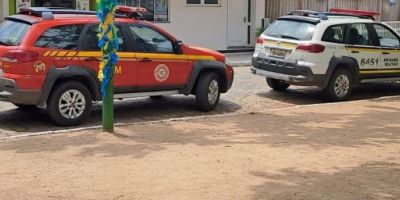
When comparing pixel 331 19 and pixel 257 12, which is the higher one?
pixel 257 12

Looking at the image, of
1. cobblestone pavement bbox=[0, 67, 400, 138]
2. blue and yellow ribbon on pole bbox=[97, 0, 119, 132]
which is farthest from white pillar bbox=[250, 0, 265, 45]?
blue and yellow ribbon on pole bbox=[97, 0, 119, 132]

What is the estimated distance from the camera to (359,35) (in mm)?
13219

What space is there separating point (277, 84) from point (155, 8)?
6.38 metres

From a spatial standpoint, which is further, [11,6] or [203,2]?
[203,2]

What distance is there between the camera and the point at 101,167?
689 cm

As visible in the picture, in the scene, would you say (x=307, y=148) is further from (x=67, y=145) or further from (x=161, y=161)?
(x=67, y=145)

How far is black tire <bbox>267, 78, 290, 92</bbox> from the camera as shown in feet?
45.3

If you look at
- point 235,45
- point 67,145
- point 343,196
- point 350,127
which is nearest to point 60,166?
point 67,145

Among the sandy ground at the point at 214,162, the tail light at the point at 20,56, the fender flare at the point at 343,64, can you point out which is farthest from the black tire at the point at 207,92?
the tail light at the point at 20,56

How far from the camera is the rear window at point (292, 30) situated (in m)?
12.5

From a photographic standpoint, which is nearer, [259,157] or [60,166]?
[60,166]

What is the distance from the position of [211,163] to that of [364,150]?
2.13 metres

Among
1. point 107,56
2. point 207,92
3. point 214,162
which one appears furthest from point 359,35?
point 214,162

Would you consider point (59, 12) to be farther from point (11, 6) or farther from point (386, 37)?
point (386, 37)
